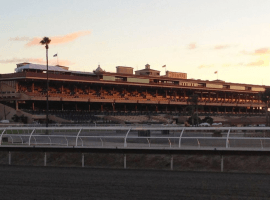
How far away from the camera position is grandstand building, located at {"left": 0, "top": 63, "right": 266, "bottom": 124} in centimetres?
8550

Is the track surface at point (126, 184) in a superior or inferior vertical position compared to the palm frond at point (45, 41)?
inferior

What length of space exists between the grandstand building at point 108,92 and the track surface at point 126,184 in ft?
192

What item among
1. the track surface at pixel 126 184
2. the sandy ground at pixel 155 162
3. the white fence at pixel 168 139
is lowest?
the sandy ground at pixel 155 162

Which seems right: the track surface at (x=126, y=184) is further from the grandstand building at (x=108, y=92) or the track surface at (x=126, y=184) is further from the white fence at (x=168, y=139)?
the grandstand building at (x=108, y=92)

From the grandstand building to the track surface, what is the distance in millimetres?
58621

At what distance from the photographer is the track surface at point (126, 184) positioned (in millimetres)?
13734

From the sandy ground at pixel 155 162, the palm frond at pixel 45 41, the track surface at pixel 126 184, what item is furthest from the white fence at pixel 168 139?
the palm frond at pixel 45 41

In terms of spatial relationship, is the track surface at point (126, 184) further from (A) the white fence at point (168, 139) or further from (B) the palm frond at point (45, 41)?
(B) the palm frond at point (45, 41)

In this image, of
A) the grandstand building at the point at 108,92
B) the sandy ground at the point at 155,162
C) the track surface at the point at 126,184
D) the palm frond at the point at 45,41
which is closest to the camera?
the track surface at the point at 126,184

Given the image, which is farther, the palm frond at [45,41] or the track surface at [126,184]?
the palm frond at [45,41]

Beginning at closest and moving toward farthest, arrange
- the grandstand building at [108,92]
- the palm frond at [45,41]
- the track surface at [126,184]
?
the track surface at [126,184], the palm frond at [45,41], the grandstand building at [108,92]

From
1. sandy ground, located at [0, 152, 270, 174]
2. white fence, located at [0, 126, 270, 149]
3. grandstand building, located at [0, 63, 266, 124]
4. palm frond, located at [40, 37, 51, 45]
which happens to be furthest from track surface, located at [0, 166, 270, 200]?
grandstand building, located at [0, 63, 266, 124]

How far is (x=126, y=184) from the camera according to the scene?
628 inches

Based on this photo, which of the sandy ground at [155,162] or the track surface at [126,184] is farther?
the sandy ground at [155,162]
